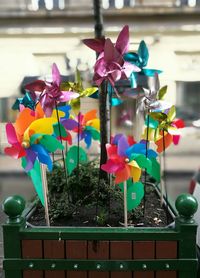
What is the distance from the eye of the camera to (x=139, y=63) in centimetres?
245

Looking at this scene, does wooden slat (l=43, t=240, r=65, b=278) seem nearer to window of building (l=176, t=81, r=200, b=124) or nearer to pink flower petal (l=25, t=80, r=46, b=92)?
pink flower petal (l=25, t=80, r=46, b=92)

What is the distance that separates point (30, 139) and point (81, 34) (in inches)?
379

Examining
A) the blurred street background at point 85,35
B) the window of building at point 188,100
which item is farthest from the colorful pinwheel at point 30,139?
the window of building at point 188,100

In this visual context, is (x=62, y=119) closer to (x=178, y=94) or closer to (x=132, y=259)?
(x=132, y=259)

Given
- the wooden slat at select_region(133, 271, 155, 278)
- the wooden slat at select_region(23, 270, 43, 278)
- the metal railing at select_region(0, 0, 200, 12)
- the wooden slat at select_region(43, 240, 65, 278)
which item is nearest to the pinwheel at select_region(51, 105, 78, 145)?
the wooden slat at select_region(43, 240, 65, 278)

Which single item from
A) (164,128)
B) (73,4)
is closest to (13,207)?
(164,128)

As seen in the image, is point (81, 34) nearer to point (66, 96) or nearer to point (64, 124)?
point (64, 124)

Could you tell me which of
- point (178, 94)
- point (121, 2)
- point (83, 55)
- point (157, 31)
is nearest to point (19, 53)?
point (83, 55)

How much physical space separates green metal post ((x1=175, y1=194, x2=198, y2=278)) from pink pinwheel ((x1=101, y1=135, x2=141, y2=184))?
0.28m

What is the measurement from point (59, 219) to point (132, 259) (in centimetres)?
57

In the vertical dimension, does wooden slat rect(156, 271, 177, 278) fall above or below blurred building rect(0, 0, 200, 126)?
below

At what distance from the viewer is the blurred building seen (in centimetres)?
1084

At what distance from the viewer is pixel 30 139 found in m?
1.88

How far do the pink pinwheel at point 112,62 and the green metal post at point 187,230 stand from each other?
711 millimetres
